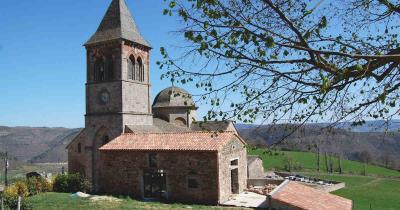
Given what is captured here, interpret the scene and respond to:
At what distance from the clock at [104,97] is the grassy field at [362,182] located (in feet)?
42.4

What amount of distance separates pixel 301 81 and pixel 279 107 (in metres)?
0.58

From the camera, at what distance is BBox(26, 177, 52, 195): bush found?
27.4 m

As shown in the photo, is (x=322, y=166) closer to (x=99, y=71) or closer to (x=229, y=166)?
(x=229, y=166)

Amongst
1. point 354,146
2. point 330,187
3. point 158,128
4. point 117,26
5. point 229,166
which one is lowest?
point 354,146

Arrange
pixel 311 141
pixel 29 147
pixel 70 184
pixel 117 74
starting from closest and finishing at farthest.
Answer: pixel 311 141
pixel 70 184
pixel 117 74
pixel 29 147

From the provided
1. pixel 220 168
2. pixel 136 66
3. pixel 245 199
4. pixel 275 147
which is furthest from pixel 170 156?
pixel 275 147

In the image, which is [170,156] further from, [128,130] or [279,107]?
[279,107]

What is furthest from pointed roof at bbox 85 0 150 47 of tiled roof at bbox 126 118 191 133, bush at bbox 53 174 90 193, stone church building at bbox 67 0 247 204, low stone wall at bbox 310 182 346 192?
low stone wall at bbox 310 182 346 192

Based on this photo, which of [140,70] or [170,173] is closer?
[170,173]

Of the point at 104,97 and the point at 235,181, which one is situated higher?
the point at 104,97

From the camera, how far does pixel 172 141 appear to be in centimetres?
2731

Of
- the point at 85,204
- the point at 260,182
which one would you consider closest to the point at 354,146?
the point at 260,182

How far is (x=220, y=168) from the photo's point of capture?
24.7 metres

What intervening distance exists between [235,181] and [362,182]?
23843 millimetres
